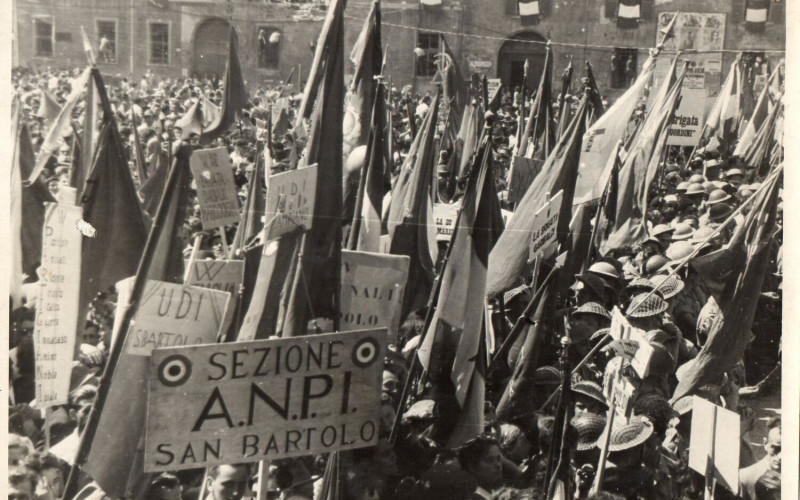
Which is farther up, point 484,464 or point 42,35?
point 42,35

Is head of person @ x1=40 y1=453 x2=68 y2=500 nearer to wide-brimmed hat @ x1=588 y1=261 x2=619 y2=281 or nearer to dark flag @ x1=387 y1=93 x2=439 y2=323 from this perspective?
dark flag @ x1=387 y1=93 x2=439 y2=323

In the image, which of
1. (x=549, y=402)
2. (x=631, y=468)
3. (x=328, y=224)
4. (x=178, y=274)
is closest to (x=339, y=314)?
(x=328, y=224)

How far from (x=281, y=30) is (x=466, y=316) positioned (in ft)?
16.9

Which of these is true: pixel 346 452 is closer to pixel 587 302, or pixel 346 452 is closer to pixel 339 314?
pixel 339 314

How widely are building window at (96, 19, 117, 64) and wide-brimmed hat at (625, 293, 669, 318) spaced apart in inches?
197

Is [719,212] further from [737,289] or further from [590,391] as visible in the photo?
[590,391]

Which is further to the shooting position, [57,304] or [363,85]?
[363,85]

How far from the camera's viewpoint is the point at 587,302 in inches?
285

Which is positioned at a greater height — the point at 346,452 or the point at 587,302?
the point at 587,302

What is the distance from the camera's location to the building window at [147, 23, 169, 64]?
7.39m

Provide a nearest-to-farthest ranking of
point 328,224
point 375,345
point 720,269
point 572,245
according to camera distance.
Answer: point 375,345
point 328,224
point 720,269
point 572,245

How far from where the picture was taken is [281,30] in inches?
382

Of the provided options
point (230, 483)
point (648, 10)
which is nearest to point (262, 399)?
point (230, 483)

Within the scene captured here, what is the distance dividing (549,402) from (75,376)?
330 centimetres
